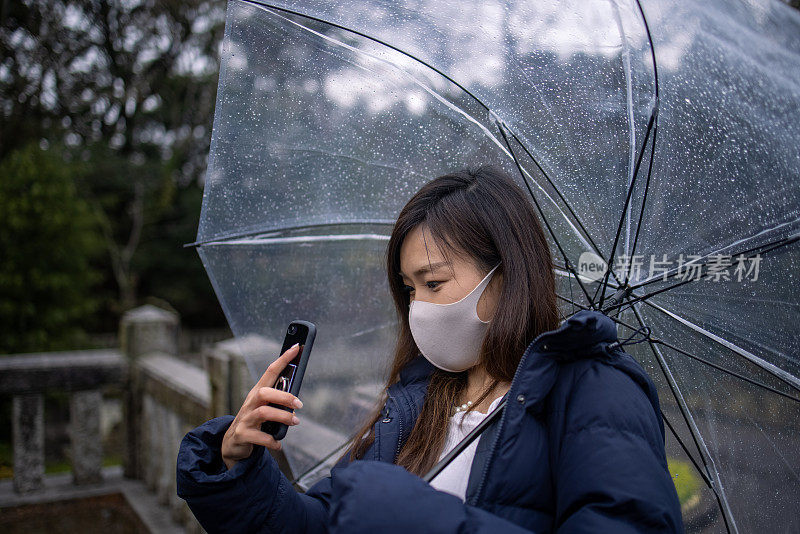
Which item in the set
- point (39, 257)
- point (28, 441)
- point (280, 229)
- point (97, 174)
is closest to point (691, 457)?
point (280, 229)

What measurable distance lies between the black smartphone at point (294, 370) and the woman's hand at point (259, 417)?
15mm

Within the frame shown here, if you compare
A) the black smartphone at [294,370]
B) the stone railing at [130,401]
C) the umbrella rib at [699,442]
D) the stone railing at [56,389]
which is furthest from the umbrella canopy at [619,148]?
the stone railing at [56,389]

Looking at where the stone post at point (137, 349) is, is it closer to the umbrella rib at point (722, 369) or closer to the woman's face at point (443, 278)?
the woman's face at point (443, 278)

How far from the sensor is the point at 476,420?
168 cm

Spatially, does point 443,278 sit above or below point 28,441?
above

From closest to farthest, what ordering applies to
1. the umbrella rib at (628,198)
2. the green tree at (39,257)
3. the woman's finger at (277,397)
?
1. the woman's finger at (277,397)
2. the umbrella rib at (628,198)
3. the green tree at (39,257)

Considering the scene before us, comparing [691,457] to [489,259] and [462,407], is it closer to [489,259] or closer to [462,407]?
[462,407]

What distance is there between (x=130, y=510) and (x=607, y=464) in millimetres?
4214

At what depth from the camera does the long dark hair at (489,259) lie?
1.63 m

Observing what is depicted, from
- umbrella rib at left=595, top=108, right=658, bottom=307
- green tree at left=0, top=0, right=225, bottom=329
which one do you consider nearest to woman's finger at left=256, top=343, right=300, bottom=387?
umbrella rib at left=595, top=108, right=658, bottom=307

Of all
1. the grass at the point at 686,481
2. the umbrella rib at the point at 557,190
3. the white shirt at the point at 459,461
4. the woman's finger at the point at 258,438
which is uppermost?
the umbrella rib at the point at 557,190

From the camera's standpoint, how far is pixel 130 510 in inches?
174

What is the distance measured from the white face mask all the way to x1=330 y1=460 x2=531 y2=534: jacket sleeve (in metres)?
0.57

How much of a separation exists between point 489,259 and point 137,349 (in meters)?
4.13
